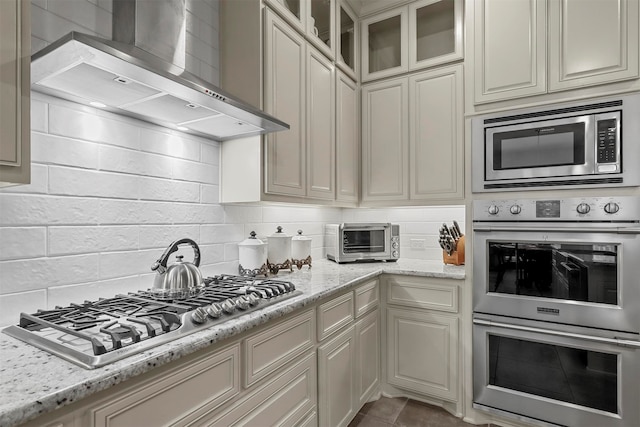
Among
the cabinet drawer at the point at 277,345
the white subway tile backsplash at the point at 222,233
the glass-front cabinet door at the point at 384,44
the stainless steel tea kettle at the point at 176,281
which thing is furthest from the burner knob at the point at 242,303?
the glass-front cabinet door at the point at 384,44

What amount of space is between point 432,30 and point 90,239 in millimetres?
2570

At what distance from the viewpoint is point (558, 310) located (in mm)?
1928

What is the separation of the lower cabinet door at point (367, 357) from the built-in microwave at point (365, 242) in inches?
17.9

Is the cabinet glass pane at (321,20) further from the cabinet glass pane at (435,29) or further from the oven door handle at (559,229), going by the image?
the oven door handle at (559,229)

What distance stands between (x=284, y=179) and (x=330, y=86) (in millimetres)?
844

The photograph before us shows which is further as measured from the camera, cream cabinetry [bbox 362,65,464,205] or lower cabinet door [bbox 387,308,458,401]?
cream cabinetry [bbox 362,65,464,205]

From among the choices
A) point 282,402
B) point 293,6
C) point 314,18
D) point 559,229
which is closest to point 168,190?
point 282,402

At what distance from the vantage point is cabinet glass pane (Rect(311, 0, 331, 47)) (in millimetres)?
2260

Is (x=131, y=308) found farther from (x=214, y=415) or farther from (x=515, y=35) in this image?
(x=515, y=35)

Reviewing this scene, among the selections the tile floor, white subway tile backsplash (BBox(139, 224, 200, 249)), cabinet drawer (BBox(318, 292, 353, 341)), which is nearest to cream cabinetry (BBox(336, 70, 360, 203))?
cabinet drawer (BBox(318, 292, 353, 341))

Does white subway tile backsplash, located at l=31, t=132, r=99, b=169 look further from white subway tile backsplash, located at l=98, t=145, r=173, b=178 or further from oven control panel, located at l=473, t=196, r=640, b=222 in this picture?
oven control panel, located at l=473, t=196, r=640, b=222

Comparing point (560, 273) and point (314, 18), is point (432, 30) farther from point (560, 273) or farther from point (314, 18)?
point (560, 273)

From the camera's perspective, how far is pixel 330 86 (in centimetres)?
238

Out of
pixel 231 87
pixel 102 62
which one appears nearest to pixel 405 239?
pixel 231 87
